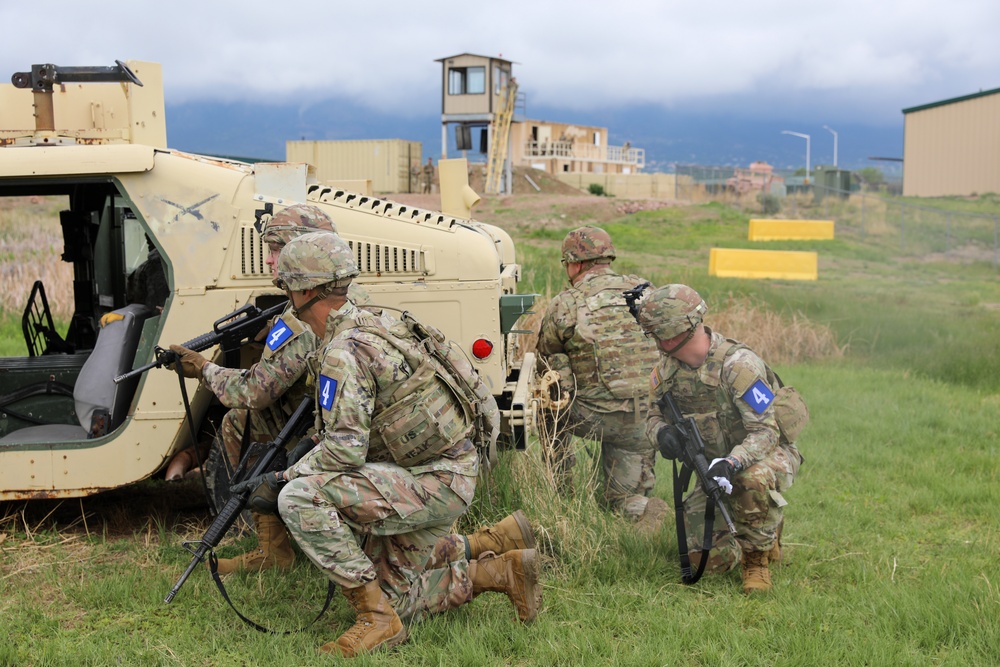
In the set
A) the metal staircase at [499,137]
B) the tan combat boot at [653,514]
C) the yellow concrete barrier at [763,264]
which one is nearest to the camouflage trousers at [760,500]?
the tan combat boot at [653,514]

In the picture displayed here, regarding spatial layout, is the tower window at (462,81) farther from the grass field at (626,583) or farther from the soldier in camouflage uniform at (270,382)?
the soldier in camouflage uniform at (270,382)

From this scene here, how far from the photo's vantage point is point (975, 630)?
399cm

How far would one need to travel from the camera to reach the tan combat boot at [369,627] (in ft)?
12.5

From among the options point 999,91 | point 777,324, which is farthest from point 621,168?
point 777,324

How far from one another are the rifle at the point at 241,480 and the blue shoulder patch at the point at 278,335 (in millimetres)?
249

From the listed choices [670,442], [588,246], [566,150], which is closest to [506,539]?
[670,442]

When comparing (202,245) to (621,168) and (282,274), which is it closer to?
(282,274)

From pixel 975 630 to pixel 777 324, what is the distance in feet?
23.2

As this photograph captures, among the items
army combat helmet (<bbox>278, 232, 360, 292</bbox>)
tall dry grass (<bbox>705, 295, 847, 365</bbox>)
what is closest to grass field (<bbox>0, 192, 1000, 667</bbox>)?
army combat helmet (<bbox>278, 232, 360, 292</bbox>)

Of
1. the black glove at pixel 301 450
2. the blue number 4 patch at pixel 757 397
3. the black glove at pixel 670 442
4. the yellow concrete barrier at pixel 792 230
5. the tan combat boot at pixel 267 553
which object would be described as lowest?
the tan combat boot at pixel 267 553

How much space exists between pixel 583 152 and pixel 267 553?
50.6 meters

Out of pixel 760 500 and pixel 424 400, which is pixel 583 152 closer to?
pixel 760 500

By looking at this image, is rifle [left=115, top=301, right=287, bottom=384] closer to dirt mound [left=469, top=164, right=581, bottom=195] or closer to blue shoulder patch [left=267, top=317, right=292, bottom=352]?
blue shoulder patch [left=267, top=317, right=292, bottom=352]

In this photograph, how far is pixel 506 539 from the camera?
4434 millimetres
